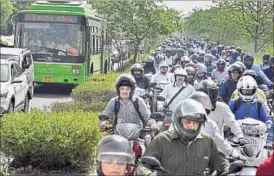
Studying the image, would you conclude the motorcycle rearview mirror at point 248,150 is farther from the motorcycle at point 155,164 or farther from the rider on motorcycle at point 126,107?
the rider on motorcycle at point 126,107

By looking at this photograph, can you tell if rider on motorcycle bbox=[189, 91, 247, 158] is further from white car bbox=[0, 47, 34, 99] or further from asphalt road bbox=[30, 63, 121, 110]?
asphalt road bbox=[30, 63, 121, 110]

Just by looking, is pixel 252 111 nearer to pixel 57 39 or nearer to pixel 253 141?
pixel 253 141

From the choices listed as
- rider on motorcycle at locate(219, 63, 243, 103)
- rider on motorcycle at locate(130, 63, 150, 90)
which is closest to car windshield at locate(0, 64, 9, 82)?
rider on motorcycle at locate(130, 63, 150, 90)

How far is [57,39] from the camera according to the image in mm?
20219

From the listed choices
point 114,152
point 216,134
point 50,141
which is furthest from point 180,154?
point 50,141

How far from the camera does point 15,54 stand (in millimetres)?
15719

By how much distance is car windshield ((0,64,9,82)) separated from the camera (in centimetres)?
1355

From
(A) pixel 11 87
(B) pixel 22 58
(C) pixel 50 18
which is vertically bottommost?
(A) pixel 11 87

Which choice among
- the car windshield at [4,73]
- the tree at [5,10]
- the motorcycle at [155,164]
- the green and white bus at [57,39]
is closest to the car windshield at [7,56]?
the car windshield at [4,73]

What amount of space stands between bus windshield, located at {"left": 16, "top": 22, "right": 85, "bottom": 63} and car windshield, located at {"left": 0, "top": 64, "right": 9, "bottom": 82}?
621 cm

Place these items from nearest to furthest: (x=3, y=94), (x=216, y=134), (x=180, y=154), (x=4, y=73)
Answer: (x=180, y=154), (x=216, y=134), (x=3, y=94), (x=4, y=73)

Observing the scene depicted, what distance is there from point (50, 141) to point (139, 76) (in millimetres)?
3964

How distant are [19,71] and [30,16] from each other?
5695mm

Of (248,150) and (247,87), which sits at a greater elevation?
(247,87)
